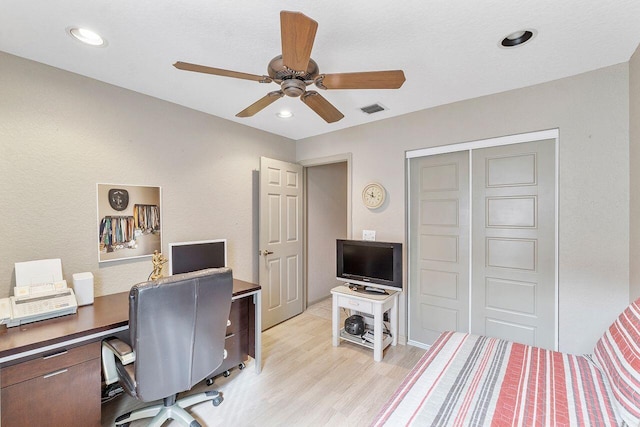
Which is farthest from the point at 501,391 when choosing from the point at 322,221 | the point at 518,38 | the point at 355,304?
the point at 322,221

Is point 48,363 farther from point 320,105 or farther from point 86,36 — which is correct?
point 320,105

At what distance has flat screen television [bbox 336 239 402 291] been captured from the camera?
2826 mm

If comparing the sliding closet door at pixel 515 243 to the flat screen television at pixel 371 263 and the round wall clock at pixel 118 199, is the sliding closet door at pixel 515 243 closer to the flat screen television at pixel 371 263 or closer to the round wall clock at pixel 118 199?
the flat screen television at pixel 371 263

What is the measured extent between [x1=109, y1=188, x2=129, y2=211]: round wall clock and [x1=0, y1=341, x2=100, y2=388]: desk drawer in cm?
115

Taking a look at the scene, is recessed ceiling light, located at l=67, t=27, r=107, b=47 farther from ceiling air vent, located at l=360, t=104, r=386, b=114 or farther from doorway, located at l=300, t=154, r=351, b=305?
doorway, located at l=300, t=154, r=351, b=305

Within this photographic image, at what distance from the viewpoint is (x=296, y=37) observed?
47.4 inches

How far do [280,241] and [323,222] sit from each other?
113cm

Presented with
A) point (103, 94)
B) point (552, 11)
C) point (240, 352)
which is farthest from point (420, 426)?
point (103, 94)

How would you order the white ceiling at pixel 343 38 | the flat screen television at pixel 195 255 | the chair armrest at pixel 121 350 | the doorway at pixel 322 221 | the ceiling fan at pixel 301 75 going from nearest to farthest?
the ceiling fan at pixel 301 75
the white ceiling at pixel 343 38
the chair armrest at pixel 121 350
the flat screen television at pixel 195 255
the doorway at pixel 322 221

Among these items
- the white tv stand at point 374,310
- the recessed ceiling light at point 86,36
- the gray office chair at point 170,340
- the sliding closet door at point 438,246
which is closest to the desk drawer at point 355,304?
the white tv stand at point 374,310

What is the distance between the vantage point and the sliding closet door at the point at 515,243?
230 cm

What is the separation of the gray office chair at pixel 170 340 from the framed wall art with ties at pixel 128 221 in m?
0.87

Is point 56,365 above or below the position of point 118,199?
below

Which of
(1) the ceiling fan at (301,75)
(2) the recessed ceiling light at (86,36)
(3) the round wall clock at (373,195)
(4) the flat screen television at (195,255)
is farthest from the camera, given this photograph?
(3) the round wall clock at (373,195)
